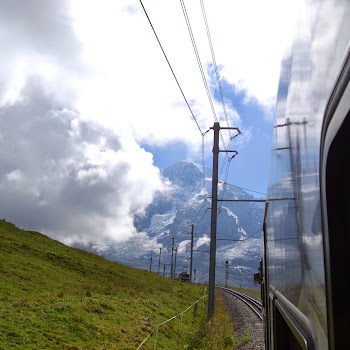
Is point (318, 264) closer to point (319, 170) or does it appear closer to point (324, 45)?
point (319, 170)

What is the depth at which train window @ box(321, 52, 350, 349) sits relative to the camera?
1.15 metres

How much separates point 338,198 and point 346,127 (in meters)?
0.21

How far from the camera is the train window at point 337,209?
1151mm

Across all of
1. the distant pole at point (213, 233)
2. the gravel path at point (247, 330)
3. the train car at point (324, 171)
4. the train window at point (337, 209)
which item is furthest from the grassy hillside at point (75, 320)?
the train window at point (337, 209)

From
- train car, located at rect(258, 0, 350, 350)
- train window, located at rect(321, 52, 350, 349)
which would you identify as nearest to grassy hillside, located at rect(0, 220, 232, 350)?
train car, located at rect(258, 0, 350, 350)

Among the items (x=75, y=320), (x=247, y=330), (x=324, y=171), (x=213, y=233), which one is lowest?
(x=75, y=320)

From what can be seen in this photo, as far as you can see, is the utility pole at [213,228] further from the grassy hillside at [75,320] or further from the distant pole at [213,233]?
the grassy hillside at [75,320]

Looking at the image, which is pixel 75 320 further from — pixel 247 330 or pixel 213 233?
pixel 247 330

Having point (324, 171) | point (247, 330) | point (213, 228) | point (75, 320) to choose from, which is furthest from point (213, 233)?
point (324, 171)

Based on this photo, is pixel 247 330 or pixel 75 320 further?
pixel 247 330

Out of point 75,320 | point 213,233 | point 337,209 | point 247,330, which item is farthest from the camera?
point 213,233

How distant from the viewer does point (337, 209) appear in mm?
1239

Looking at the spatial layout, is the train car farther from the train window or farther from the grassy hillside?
the grassy hillside

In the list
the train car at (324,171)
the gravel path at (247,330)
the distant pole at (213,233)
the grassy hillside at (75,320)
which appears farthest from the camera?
the distant pole at (213,233)
